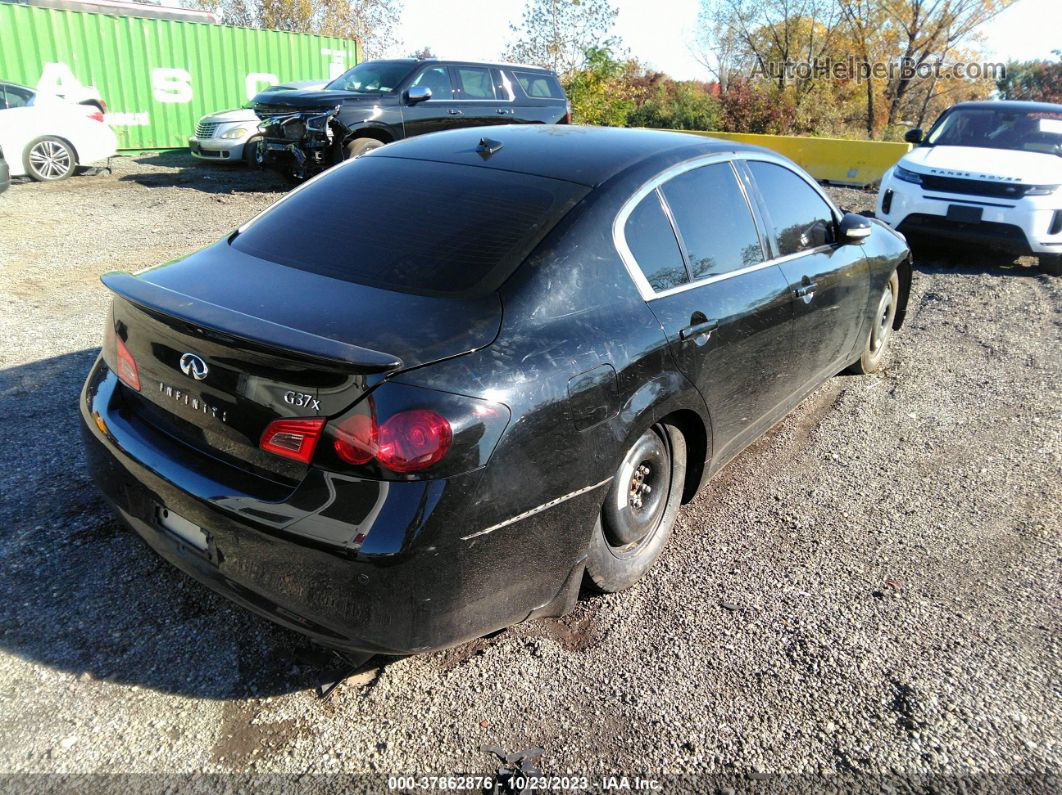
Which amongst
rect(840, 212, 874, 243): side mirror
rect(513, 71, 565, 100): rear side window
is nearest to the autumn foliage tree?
rect(513, 71, 565, 100): rear side window

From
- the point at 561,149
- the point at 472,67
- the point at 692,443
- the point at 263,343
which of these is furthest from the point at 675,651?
the point at 472,67

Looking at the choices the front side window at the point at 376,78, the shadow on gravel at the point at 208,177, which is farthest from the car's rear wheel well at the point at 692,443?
the shadow on gravel at the point at 208,177

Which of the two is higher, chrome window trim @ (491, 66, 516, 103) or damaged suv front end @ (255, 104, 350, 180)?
chrome window trim @ (491, 66, 516, 103)

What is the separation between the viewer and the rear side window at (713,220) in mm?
3271

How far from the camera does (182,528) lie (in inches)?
97.9

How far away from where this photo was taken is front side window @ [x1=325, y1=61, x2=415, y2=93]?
11.8m

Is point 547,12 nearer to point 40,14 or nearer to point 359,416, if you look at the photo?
point 40,14

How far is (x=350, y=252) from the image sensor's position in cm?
287

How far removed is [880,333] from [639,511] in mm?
3384

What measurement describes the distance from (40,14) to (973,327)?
53.9 ft

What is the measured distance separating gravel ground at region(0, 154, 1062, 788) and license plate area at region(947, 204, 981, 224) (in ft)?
15.2

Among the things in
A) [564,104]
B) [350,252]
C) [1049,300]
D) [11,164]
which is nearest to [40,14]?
[11,164]

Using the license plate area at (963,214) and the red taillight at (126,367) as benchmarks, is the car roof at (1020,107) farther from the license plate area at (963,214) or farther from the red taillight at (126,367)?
the red taillight at (126,367)

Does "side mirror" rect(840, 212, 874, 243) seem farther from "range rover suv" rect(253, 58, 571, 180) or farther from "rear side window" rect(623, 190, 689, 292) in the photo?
"range rover suv" rect(253, 58, 571, 180)
